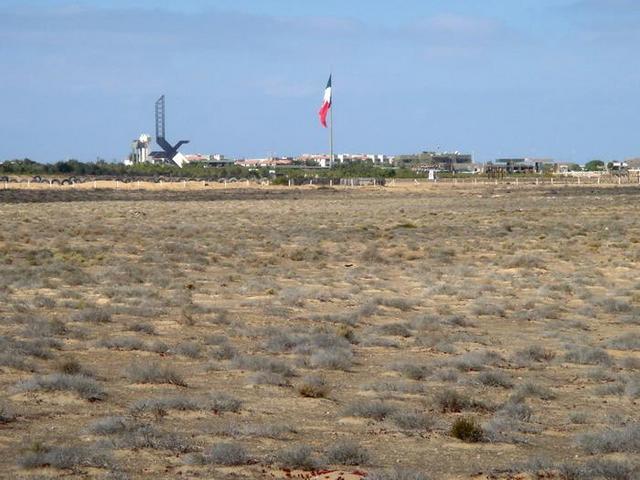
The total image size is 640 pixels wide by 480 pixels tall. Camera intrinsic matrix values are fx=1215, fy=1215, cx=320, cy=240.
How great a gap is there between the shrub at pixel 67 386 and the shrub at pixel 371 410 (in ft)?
10.3

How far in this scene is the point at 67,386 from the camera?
15031 mm

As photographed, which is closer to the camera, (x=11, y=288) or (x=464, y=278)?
(x=11, y=288)

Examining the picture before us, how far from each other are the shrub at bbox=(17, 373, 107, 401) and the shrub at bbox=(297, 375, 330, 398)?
246 cm

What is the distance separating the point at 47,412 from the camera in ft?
45.7

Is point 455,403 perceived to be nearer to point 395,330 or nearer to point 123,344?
point 123,344

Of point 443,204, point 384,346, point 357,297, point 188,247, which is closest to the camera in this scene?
point 384,346

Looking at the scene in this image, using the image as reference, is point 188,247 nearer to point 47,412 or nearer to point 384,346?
point 384,346

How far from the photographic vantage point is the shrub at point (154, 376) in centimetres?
1598

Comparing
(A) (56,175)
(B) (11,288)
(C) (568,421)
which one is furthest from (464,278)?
(A) (56,175)

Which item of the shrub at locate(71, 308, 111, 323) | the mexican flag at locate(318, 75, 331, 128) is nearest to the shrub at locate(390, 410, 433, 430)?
the shrub at locate(71, 308, 111, 323)

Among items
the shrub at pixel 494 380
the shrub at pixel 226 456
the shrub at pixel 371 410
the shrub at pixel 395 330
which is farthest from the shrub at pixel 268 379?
the shrub at pixel 395 330

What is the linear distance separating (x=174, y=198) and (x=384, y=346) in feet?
253

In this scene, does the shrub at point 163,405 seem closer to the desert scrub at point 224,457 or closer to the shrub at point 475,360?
the desert scrub at point 224,457

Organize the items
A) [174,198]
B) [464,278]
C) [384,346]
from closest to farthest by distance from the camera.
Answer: [384,346]
[464,278]
[174,198]
